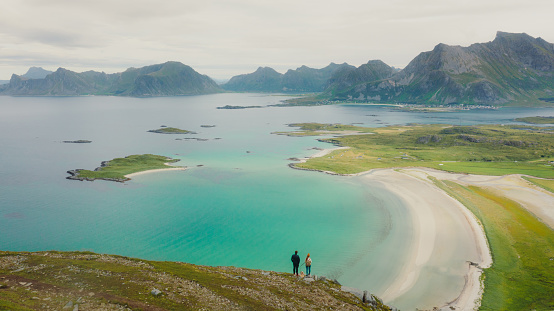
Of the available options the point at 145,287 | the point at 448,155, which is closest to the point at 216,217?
the point at 145,287

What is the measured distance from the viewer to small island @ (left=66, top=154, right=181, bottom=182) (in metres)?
102

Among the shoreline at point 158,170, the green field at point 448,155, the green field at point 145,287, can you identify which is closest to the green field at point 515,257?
the green field at point 145,287

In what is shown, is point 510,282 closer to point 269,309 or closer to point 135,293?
point 269,309

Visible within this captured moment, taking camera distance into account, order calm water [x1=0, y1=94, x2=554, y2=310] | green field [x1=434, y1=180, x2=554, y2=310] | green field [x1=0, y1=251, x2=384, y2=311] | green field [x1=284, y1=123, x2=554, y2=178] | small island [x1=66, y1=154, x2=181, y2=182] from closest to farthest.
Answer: green field [x1=0, y1=251, x2=384, y2=311] < green field [x1=434, y1=180, x2=554, y2=310] < calm water [x1=0, y1=94, x2=554, y2=310] < small island [x1=66, y1=154, x2=181, y2=182] < green field [x1=284, y1=123, x2=554, y2=178]

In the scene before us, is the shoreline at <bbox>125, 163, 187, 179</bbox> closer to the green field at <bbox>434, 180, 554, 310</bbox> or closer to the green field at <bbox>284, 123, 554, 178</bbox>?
the green field at <bbox>284, 123, 554, 178</bbox>

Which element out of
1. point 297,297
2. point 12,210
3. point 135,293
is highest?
point 135,293

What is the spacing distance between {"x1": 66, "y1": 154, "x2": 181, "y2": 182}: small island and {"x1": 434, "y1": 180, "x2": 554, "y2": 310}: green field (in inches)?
3780

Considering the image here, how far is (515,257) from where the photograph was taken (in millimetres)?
49312

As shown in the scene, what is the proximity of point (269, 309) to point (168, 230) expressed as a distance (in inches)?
1566

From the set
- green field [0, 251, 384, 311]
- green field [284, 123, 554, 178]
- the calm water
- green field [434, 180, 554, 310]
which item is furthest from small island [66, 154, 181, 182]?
green field [434, 180, 554, 310]

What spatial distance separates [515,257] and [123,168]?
11304cm

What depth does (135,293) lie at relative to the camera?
29.0 m

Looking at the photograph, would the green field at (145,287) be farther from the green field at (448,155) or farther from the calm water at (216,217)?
the green field at (448,155)

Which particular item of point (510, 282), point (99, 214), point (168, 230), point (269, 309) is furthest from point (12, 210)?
point (510, 282)
